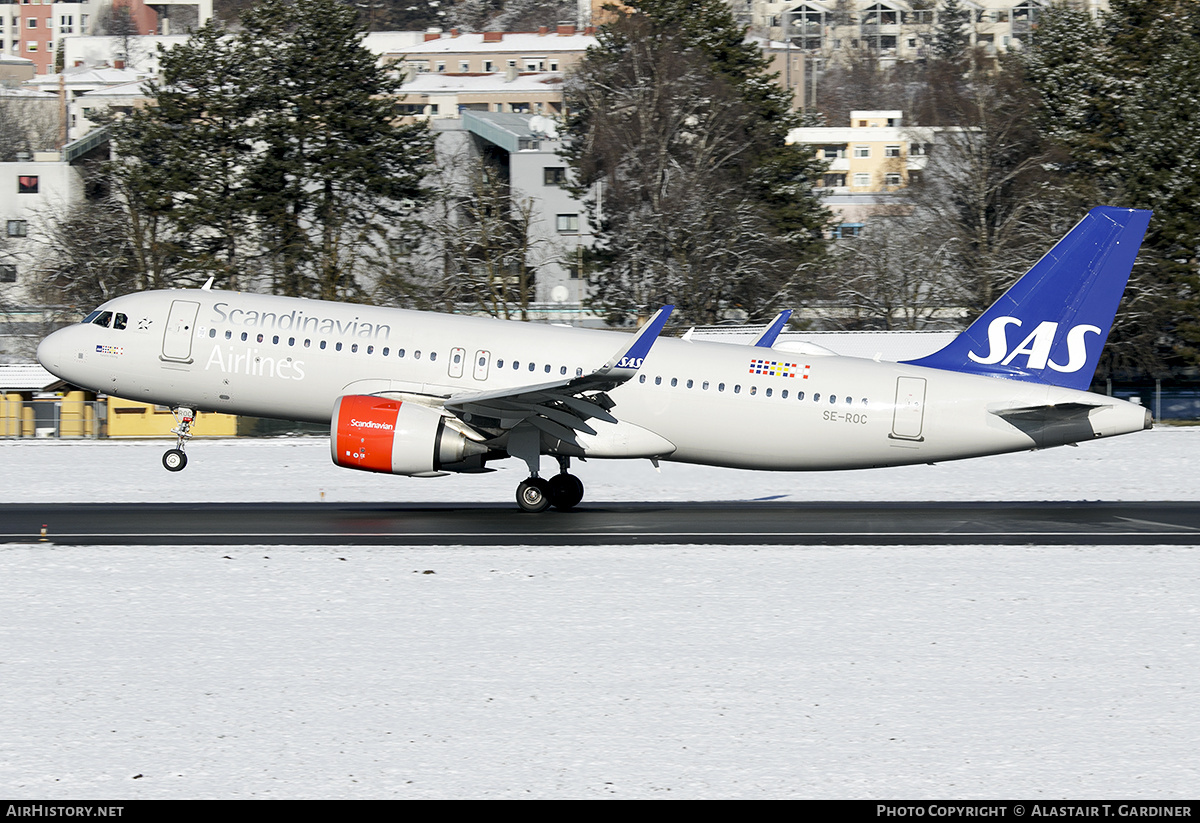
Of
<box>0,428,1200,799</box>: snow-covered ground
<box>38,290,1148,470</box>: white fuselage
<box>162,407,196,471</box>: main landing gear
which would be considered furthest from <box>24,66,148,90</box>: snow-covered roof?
<box>0,428,1200,799</box>: snow-covered ground

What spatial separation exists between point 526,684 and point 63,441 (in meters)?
41.4

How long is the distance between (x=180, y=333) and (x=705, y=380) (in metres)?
10.5

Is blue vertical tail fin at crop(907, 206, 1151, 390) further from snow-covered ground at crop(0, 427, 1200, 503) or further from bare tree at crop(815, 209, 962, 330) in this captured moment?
bare tree at crop(815, 209, 962, 330)

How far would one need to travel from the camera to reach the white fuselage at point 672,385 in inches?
1054

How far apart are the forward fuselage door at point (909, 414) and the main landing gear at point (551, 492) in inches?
250

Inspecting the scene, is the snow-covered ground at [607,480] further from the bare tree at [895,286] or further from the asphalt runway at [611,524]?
the bare tree at [895,286]

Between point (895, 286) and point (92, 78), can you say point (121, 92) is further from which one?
point (895, 286)

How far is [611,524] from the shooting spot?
25.7m

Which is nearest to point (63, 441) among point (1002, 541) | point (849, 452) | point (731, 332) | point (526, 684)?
point (731, 332)

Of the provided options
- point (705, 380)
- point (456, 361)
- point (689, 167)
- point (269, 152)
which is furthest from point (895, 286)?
point (456, 361)

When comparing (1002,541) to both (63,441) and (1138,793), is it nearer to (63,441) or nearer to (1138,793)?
(1138,793)

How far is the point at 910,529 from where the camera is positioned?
82.9ft

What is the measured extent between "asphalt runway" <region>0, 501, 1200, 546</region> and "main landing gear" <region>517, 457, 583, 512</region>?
0.28m

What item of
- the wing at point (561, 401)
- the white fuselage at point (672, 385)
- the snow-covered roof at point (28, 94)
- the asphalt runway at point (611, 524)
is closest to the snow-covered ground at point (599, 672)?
the asphalt runway at point (611, 524)
